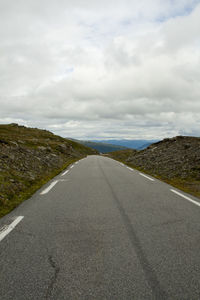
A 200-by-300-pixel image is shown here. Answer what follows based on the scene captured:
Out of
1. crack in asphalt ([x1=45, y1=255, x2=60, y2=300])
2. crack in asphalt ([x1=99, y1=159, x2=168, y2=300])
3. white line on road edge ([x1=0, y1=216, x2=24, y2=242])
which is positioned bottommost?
crack in asphalt ([x1=99, y1=159, x2=168, y2=300])

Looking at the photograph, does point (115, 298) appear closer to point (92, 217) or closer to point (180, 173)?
point (92, 217)

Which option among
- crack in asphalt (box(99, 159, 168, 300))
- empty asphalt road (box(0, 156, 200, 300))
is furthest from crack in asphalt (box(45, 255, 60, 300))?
crack in asphalt (box(99, 159, 168, 300))

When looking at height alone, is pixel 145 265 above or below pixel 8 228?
below

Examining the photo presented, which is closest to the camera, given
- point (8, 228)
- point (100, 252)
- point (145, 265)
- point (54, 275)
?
point (54, 275)

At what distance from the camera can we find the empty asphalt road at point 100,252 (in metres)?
2.83

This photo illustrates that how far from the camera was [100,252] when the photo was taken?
380cm

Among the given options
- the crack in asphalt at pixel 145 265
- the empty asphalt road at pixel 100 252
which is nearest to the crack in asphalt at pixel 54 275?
the empty asphalt road at pixel 100 252

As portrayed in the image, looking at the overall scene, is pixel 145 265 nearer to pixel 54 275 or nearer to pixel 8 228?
pixel 54 275

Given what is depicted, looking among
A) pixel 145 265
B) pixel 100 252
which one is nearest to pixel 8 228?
pixel 100 252

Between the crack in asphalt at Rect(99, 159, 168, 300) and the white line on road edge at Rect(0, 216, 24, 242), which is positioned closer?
the crack in asphalt at Rect(99, 159, 168, 300)

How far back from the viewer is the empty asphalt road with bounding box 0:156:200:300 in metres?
2.83

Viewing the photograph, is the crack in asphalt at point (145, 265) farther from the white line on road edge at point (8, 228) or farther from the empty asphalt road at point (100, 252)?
the white line on road edge at point (8, 228)

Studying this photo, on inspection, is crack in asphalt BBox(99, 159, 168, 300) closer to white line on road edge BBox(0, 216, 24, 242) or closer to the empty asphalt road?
the empty asphalt road

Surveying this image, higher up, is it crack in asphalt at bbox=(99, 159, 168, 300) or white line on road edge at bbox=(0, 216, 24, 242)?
white line on road edge at bbox=(0, 216, 24, 242)
